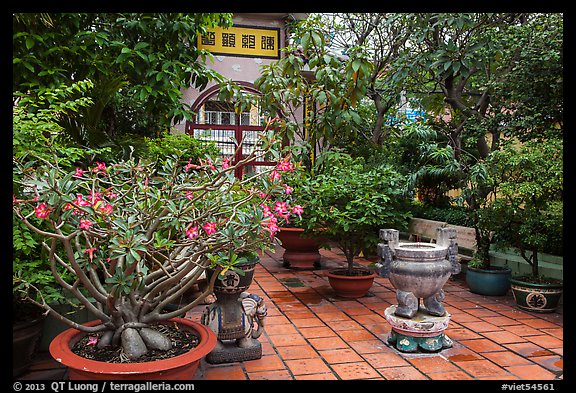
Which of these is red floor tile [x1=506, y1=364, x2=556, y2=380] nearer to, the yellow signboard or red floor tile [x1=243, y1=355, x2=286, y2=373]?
red floor tile [x1=243, y1=355, x2=286, y2=373]

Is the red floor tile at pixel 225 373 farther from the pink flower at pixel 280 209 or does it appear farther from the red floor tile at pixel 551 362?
the red floor tile at pixel 551 362

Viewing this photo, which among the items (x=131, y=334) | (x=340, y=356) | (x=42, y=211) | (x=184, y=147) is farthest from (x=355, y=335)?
(x=184, y=147)

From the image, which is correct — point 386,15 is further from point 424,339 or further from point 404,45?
point 424,339

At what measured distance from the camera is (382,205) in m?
5.45

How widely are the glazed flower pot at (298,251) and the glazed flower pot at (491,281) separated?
2275 mm

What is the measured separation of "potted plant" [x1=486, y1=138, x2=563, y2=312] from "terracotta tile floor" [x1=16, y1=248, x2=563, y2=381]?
260mm

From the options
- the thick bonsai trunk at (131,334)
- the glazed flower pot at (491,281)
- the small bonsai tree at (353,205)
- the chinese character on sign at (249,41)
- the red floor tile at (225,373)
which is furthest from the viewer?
the chinese character on sign at (249,41)

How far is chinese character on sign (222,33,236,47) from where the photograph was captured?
9.12m

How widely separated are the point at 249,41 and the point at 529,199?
20.1ft

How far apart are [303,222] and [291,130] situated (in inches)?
60.0

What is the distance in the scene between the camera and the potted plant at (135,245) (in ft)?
8.18

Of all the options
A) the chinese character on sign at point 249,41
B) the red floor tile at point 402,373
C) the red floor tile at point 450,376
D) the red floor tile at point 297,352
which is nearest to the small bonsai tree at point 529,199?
the red floor tile at point 450,376

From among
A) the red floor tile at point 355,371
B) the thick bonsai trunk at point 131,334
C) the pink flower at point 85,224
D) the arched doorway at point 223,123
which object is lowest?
the red floor tile at point 355,371

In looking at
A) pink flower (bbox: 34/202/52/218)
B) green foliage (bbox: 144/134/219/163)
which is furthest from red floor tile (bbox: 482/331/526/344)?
green foliage (bbox: 144/134/219/163)
